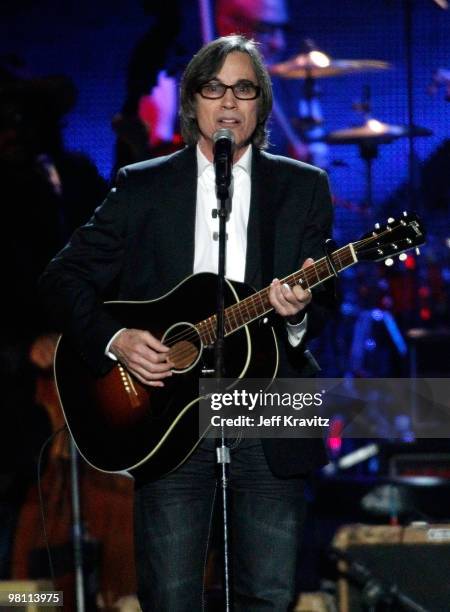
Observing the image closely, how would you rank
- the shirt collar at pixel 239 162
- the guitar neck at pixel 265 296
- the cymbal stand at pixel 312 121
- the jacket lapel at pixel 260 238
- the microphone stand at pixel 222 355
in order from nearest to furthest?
the microphone stand at pixel 222 355 → the guitar neck at pixel 265 296 → the jacket lapel at pixel 260 238 → the shirt collar at pixel 239 162 → the cymbal stand at pixel 312 121

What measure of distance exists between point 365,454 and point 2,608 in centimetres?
360

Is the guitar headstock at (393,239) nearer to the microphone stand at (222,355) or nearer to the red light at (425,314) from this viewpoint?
the microphone stand at (222,355)

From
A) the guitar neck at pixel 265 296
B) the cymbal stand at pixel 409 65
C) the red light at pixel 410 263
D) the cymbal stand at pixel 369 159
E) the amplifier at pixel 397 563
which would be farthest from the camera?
the red light at pixel 410 263

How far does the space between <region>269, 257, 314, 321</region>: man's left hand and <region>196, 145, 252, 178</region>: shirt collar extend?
1.57ft

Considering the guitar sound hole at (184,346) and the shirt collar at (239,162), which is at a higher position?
the shirt collar at (239,162)

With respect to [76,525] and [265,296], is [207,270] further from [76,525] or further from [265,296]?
[76,525]

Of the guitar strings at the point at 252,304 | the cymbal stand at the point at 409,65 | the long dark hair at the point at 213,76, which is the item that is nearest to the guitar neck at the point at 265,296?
the guitar strings at the point at 252,304

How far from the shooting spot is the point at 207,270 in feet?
10.6

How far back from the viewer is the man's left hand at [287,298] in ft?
9.68

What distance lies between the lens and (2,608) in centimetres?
370

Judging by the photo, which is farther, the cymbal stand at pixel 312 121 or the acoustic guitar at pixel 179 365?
the cymbal stand at pixel 312 121

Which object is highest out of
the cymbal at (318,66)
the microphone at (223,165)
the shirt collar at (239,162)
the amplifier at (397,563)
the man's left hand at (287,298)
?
the cymbal at (318,66)

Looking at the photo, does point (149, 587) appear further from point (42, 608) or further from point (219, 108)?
point (219, 108)

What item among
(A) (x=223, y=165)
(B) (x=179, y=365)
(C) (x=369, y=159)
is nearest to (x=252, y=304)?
(B) (x=179, y=365)
